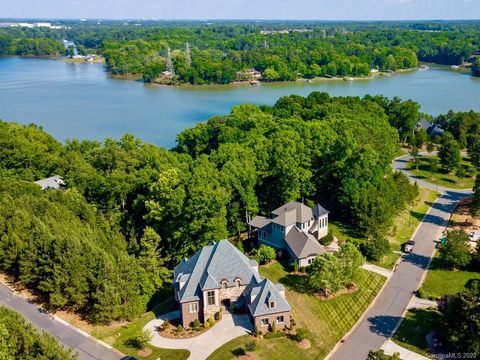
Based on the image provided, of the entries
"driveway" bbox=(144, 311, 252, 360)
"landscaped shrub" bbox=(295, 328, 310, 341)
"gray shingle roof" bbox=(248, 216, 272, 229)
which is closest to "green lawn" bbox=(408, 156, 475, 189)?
"gray shingle roof" bbox=(248, 216, 272, 229)

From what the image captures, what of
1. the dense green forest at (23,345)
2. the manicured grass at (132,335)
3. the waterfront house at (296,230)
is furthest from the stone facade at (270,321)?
the dense green forest at (23,345)

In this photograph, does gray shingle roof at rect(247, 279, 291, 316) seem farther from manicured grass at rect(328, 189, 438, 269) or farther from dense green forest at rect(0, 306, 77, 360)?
manicured grass at rect(328, 189, 438, 269)

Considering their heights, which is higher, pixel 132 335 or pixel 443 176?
pixel 443 176

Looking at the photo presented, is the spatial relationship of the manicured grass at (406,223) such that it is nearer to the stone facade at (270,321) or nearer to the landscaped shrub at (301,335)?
the landscaped shrub at (301,335)

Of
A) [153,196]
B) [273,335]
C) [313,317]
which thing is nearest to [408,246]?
[313,317]

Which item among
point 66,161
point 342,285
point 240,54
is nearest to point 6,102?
point 66,161

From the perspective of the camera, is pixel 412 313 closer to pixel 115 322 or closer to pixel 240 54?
pixel 115 322

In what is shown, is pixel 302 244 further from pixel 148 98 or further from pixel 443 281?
pixel 148 98
